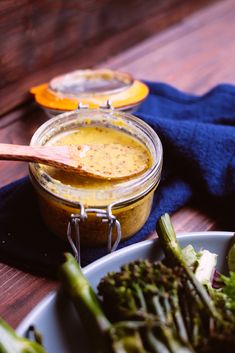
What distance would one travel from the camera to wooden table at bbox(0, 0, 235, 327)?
72 centimetres

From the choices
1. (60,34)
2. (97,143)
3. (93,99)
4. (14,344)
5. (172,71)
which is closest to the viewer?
(14,344)

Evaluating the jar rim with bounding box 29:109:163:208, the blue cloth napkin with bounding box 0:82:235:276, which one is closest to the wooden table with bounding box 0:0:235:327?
the blue cloth napkin with bounding box 0:82:235:276

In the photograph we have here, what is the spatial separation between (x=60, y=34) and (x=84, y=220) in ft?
1.93

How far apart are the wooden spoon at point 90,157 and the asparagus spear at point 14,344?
0.26 m

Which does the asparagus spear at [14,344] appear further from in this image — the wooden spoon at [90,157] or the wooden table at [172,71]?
the wooden spoon at [90,157]

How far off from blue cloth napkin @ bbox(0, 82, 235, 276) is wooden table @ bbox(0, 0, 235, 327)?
2cm

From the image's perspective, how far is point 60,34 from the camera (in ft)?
3.80

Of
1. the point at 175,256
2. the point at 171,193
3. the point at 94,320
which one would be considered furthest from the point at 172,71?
the point at 94,320

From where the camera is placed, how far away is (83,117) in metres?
0.86

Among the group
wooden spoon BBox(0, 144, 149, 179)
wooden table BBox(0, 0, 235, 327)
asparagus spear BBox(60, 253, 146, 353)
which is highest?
wooden spoon BBox(0, 144, 149, 179)

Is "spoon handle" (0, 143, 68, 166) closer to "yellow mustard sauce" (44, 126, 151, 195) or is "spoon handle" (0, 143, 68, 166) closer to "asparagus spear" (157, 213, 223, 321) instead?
"yellow mustard sauce" (44, 126, 151, 195)

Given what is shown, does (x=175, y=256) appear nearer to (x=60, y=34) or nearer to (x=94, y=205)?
(x=94, y=205)

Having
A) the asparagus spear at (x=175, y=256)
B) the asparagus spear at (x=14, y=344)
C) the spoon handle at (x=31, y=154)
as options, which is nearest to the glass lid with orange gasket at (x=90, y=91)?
the spoon handle at (x=31, y=154)

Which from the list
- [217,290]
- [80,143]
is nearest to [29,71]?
[80,143]
